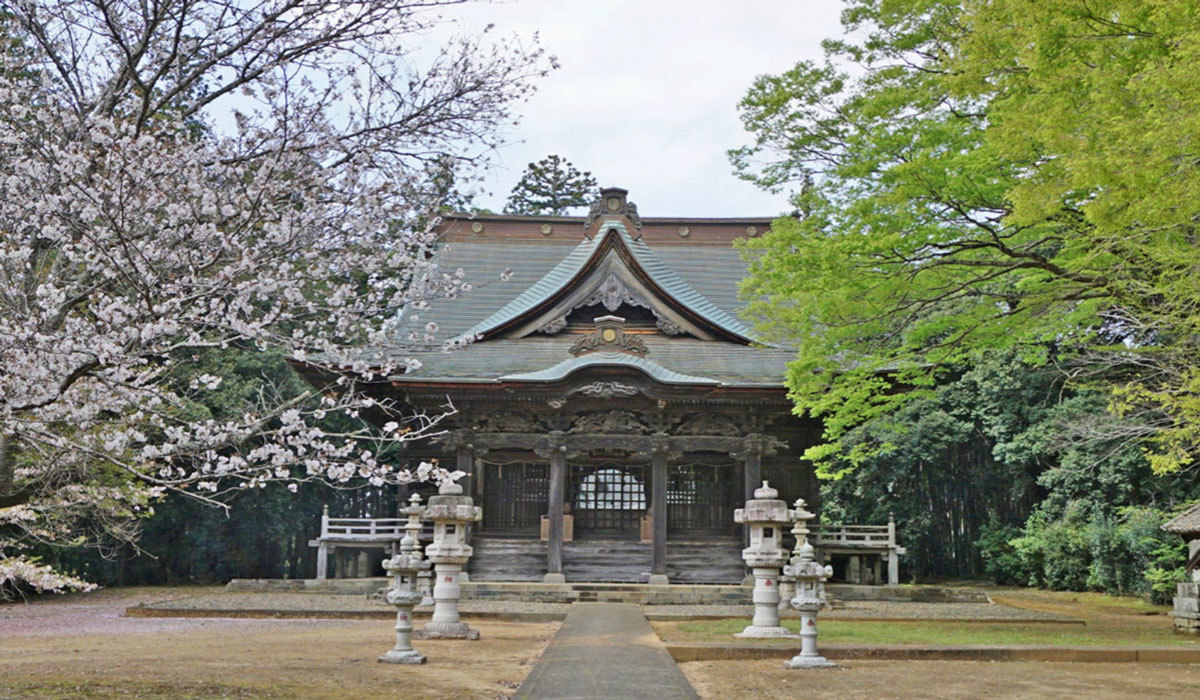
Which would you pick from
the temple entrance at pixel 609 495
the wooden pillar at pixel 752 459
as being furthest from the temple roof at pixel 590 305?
the temple entrance at pixel 609 495

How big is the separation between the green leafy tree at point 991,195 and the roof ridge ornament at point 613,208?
7883mm

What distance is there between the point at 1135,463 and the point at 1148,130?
620 inches

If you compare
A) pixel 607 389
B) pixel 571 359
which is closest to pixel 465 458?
pixel 571 359

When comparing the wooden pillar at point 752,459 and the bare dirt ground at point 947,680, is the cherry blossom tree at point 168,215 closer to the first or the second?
the bare dirt ground at point 947,680

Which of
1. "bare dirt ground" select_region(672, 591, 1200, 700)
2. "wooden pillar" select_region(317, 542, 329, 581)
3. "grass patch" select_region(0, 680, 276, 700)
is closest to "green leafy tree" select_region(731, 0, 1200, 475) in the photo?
"bare dirt ground" select_region(672, 591, 1200, 700)

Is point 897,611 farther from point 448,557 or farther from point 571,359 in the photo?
point 448,557

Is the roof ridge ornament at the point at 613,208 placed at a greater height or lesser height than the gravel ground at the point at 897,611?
greater

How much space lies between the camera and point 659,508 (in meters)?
18.2

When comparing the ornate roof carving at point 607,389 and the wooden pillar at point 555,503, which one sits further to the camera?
the wooden pillar at point 555,503

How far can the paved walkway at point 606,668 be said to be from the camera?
6621 millimetres

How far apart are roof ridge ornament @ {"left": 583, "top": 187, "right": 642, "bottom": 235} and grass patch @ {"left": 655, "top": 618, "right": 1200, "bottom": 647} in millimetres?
11100

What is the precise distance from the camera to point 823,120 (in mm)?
12047

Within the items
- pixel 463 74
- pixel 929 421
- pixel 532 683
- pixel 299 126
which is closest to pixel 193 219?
pixel 299 126

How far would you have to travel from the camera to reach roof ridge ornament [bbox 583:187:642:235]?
2200 centimetres
